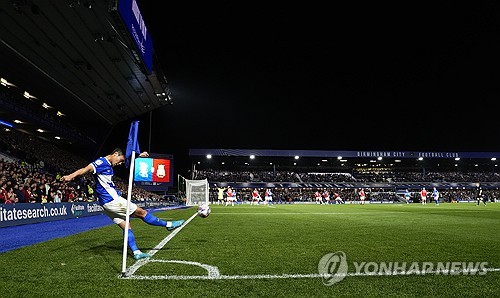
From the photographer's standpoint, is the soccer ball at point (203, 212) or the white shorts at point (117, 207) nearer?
the white shorts at point (117, 207)

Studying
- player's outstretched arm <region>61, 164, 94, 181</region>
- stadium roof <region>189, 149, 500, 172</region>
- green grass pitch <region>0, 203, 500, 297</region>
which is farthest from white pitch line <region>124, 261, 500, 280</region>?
stadium roof <region>189, 149, 500, 172</region>

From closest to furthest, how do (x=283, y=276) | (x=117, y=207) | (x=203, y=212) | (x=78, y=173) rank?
1. (x=283, y=276)
2. (x=78, y=173)
3. (x=117, y=207)
4. (x=203, y=212)

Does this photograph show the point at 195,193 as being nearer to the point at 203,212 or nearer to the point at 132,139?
the point at 203,212

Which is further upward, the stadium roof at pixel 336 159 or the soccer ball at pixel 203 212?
the stadium roof at pixel 336 159

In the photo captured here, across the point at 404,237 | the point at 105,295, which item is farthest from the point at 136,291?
the point at 404,237

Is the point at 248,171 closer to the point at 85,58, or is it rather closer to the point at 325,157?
the point at 325,157

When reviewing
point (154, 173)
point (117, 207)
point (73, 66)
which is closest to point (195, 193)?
point (154, 173)

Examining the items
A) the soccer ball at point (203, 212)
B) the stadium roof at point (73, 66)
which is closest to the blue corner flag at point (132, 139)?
the soccer ball at point (203, 212)

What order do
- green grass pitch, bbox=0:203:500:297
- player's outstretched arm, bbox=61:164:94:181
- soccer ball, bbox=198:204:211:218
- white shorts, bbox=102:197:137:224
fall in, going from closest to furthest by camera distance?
green grass pitch, bbox=0:203:500:297
player's outstretched arm, bbox=61:164:94:181
white shorts, bbox=102:197:137:224
soccer ball, bbox=198:204:211:218

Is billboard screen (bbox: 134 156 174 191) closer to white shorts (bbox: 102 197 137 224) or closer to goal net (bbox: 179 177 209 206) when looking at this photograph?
goal net (bbox: 179 177 209 206)

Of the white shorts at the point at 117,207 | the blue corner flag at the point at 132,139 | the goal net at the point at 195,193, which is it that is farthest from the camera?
the goal net at the point at 195,193

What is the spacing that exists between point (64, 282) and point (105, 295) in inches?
35.1

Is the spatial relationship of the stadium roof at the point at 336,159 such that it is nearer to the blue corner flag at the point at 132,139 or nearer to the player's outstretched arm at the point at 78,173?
the player's outstretched arm at the point at 78,173

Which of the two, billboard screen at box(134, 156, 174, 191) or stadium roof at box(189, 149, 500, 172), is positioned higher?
stadium roof at box(189, 149, 500, 172)
